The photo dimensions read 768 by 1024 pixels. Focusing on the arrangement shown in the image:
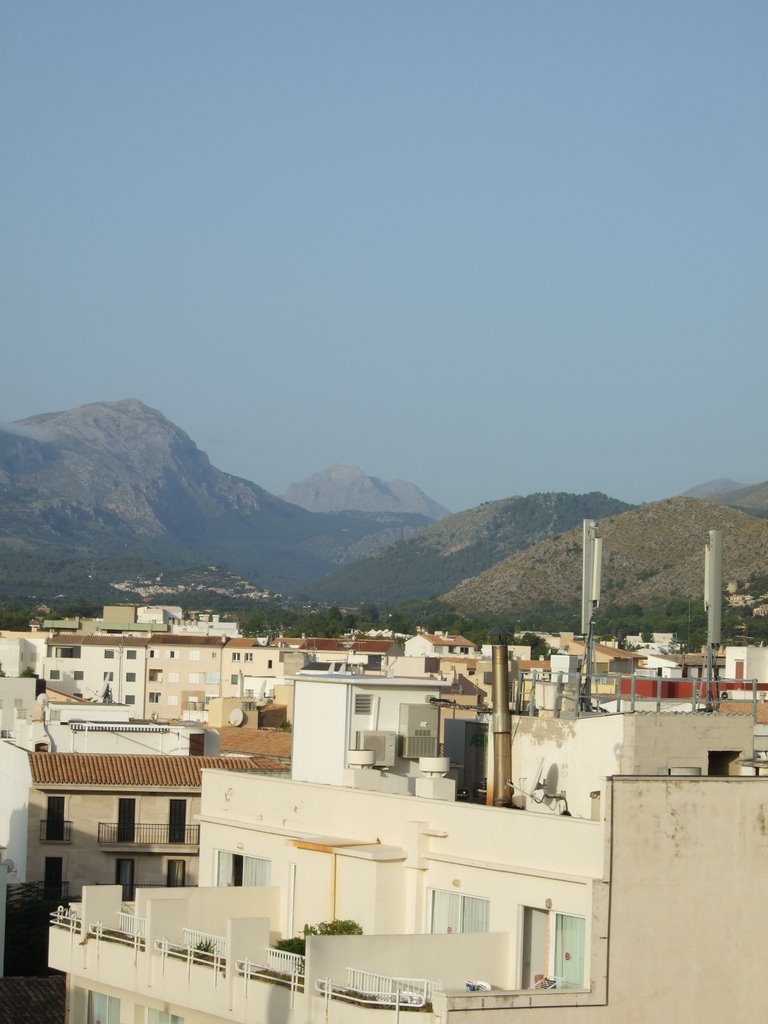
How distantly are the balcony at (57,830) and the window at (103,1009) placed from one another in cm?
2078

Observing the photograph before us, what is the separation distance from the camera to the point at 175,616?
195625 mm

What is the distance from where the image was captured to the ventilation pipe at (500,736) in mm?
18969

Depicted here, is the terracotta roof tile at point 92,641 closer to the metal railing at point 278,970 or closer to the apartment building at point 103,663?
the apartment building at point 103,663

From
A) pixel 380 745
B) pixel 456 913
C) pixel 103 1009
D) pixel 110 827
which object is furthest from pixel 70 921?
pixel 110 827

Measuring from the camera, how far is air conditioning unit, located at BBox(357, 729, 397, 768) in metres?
20.9

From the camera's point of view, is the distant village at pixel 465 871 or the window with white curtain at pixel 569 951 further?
the window with white curtain at pixel 569 951

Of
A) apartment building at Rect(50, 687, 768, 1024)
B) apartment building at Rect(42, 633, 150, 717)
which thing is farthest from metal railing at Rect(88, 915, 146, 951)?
apartment building at Rect(42, 633, 150, 717)

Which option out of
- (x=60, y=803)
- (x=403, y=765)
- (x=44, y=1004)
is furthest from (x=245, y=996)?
(x=60, y=803)

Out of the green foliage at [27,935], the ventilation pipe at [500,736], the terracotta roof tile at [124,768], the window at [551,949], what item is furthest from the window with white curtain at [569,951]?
the terracotta roof tile at [124,768]

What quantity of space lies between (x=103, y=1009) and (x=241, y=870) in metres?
2.05

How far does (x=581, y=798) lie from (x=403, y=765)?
336 centimetres

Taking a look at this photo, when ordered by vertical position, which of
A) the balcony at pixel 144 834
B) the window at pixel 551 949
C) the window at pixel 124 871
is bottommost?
the window at pixel 124 871

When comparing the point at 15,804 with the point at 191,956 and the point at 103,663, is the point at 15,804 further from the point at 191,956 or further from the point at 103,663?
the point at 103,663

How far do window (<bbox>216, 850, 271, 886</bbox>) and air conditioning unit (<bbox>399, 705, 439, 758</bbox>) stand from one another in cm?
238
